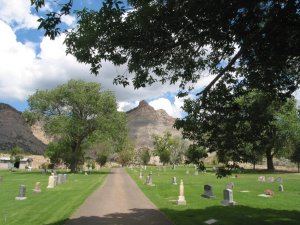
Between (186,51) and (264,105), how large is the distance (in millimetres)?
3416

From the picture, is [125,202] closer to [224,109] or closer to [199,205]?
[199,205]

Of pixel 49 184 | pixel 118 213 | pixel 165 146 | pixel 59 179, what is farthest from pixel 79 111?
pixel 165 146

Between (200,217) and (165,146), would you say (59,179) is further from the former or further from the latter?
(165,146)

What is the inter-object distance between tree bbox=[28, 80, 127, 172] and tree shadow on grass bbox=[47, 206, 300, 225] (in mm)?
44770

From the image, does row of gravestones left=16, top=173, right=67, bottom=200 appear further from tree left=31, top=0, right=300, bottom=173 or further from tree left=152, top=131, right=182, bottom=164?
tree left=152, top=131, right=182, bottom=164

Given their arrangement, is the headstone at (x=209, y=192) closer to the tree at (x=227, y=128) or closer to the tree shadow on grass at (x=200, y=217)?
the tree shadow on grass at (x=200, y=217)

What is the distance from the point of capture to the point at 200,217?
56.6ft

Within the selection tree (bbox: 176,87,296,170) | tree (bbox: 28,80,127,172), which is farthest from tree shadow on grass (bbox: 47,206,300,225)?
tree (bbox: 28,80,127,172)

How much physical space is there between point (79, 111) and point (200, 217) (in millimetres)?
52007

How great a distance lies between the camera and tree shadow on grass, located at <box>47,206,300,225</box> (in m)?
15.6

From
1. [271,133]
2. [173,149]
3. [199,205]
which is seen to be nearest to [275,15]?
[271,133]

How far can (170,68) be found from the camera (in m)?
13.7

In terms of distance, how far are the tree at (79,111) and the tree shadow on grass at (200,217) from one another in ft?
147

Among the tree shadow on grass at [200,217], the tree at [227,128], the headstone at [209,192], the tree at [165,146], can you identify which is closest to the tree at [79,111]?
the headstone at [209,192]
